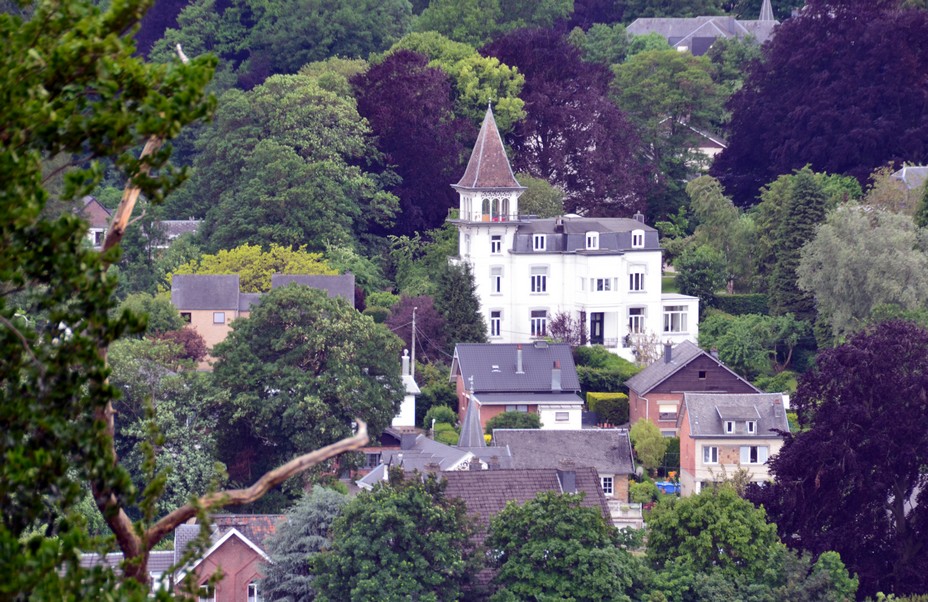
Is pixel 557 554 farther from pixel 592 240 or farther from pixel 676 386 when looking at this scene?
pixel 592 240

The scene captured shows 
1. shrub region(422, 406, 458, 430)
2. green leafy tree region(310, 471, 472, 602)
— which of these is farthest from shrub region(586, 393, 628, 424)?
green leafy tree region(310, 471, 472, 602)

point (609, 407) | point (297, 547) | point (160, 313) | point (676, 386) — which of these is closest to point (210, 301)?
point (160, 313)

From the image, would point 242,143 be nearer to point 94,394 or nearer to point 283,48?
point 283,48

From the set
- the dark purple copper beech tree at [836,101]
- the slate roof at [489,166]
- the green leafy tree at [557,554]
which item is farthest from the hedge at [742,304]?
the green leafy tree at [557,554]

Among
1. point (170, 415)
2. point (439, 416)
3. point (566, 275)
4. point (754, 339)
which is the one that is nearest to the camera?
point (170, 415)

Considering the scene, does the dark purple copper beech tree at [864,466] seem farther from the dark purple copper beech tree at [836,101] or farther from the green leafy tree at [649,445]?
the dark purple copper beech tree at [836,101]

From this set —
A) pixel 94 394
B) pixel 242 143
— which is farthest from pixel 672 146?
pixel 94 394

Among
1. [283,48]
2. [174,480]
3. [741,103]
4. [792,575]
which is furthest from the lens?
[283,48]

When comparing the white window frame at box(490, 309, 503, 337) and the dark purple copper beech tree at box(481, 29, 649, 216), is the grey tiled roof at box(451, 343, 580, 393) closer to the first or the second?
the white window frame at box(490, 309, 503, 337)

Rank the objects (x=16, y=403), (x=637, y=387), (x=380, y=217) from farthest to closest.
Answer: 1. (x=380, y=217)
2. (x=637, y=387)
3. (x=16, y=403)
